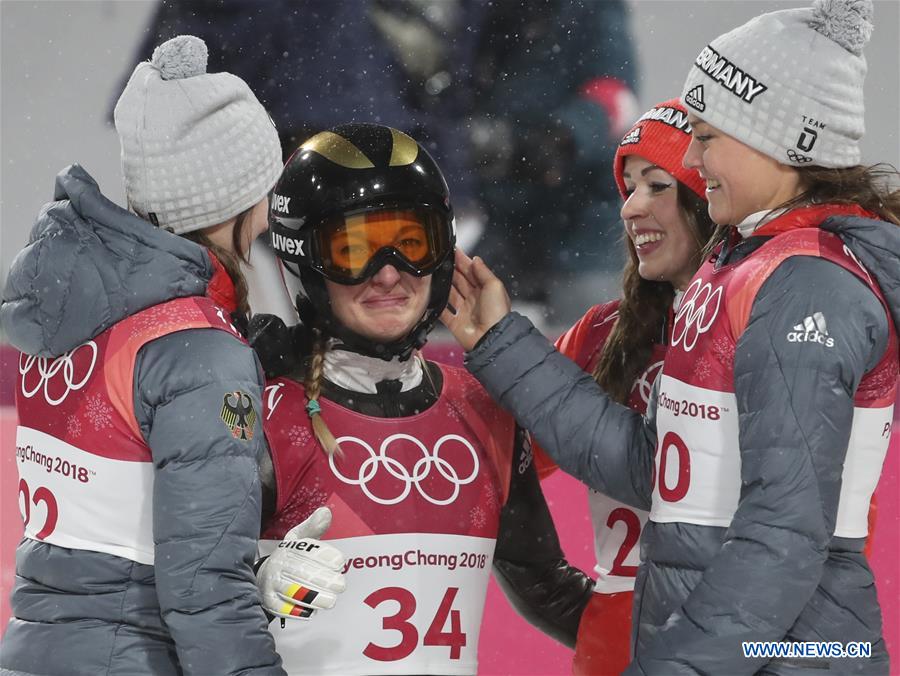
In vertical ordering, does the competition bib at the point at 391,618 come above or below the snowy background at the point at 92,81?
below

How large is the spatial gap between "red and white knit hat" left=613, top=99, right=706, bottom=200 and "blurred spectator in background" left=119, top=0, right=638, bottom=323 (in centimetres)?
330

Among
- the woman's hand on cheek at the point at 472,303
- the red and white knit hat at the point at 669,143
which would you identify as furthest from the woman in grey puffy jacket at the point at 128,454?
the red and white knit hat at the point at 669,143

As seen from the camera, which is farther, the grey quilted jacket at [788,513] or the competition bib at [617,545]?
the competition bib at [617,545]

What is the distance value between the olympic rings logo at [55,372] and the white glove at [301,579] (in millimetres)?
441

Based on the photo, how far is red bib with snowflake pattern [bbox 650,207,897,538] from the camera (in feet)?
6.83

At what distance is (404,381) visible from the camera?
251 centimetres

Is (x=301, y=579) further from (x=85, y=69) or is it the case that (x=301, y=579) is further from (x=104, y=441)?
(x=85, y=69)

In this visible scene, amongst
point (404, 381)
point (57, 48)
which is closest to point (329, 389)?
point (404, 381)

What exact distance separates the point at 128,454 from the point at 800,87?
131 cm

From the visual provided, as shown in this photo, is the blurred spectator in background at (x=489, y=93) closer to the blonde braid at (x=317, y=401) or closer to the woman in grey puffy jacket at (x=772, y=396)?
the blonde braid at (x=317, y=401)

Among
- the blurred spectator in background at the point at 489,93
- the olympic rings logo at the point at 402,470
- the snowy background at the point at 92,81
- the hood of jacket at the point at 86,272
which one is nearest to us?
the hood of jacket at the point at 86,272

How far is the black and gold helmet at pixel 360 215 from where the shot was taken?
2.39 meters

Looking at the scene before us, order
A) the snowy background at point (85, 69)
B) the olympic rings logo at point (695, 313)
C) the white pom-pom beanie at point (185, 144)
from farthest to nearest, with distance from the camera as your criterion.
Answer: the snowy background at point (85, 69), the white pom-pom beanie at point (185, 144), the olympic rings logo at point (695, 313)

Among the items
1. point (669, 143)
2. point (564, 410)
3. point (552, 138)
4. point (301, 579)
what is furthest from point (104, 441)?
Result: point (552, 138)
